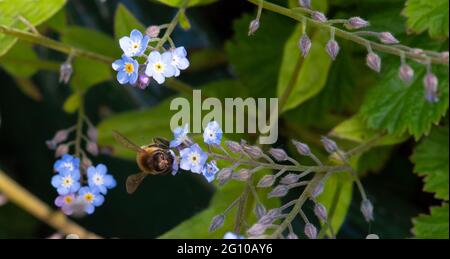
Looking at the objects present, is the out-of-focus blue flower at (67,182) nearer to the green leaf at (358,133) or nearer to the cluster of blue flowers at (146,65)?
the cluster of blue flowers at (146,65)

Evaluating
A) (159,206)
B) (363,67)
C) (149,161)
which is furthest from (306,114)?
(149,161)

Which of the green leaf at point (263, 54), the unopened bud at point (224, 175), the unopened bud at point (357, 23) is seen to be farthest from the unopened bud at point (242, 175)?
the green leaf at point (263, 54)

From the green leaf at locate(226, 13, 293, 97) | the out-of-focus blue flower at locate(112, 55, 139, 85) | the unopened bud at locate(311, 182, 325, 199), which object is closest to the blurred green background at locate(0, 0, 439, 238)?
the green leaf at locate(226, 13, 293, 97)

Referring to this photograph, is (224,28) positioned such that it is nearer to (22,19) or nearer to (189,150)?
(22,19)

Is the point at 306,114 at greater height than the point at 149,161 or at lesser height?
greater

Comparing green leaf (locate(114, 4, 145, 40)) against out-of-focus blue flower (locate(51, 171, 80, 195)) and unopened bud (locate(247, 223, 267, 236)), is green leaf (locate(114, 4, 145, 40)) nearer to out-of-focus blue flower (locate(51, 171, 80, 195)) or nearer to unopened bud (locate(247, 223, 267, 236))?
out-of-focus blue flower (locate(51, 171, 80, 195))
